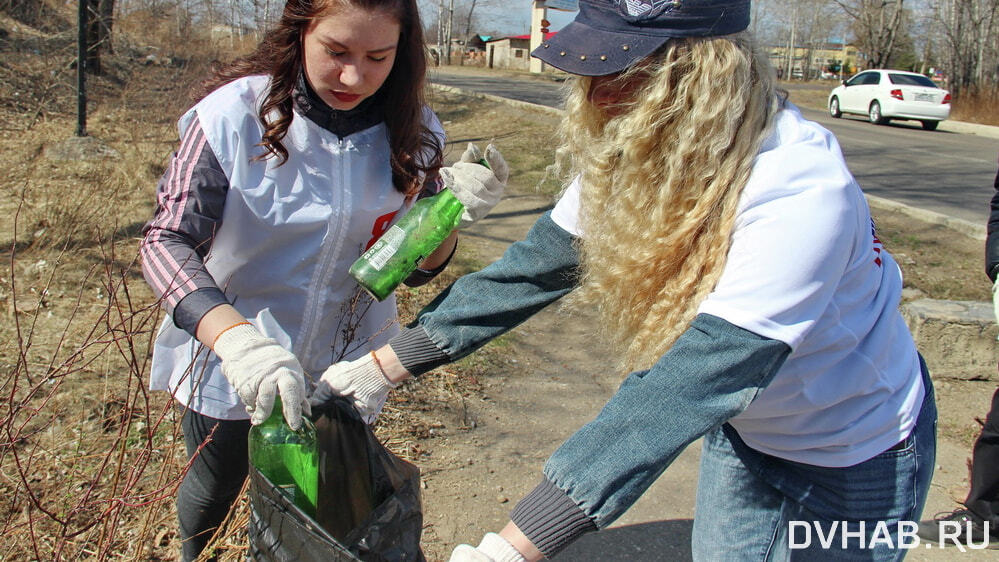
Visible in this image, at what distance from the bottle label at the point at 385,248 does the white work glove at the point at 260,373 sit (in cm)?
35

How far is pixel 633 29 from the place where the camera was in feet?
4.37

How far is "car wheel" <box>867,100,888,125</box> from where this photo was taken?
58.6ft

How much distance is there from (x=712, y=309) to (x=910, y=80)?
19582 mm

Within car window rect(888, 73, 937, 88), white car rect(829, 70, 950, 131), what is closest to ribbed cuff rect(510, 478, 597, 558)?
white car rect(829, 70, 950, 131)

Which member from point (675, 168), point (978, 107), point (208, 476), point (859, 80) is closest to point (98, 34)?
point (208, 476)

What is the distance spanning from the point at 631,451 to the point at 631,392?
0.09 m

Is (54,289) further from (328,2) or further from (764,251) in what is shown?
(764,251)

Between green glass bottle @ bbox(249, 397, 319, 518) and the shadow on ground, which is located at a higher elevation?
green glass bottle @ bbox(249, 397, 319, 518)

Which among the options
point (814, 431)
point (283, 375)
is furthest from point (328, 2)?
point (814, 431)

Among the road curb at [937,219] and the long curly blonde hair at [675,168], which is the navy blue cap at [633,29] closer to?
the long curly blonde hair at [675,168]

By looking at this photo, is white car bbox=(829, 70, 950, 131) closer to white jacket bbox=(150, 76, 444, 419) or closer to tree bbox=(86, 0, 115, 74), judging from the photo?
tree bbox=(86, 0, 115, 74)

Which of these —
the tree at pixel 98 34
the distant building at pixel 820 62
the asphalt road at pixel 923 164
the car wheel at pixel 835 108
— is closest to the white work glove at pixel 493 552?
the asphalt road at pixel 923 164

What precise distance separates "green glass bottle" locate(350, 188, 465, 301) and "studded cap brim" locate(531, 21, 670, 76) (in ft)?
1.93

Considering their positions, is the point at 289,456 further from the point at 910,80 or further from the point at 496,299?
the point at 910,80
